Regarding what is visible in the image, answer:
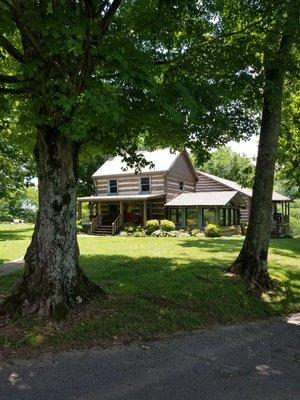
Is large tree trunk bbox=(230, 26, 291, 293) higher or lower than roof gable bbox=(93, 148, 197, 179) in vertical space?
lower

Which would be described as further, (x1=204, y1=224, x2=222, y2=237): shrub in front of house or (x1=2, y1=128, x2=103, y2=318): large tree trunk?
(x1=204, y1=224, x2=222, y2=237): shrub in front of house

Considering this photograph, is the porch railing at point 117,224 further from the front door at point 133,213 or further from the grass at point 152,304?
the grass at point 152,304

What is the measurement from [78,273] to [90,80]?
4.00 m

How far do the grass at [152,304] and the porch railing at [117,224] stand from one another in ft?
65.4

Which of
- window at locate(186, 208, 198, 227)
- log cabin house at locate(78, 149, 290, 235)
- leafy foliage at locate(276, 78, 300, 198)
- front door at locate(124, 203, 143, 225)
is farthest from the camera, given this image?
window at locate(186, 208, 198, 227)

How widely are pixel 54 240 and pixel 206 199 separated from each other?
29.8 meters

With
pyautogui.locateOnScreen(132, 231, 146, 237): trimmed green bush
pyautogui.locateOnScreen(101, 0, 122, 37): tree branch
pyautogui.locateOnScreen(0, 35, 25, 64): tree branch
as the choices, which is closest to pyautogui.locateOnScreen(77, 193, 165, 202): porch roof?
pyautogui.locateOnScreen(132, 231, 146, 237): trimmed green bush

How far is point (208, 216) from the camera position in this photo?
3925 centimetres

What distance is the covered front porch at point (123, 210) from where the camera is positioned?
36812 millimetres

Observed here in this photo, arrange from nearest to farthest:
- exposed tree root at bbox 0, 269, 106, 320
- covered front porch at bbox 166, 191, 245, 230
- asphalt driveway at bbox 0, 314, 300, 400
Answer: asphalt driveway at bbox 0, 314, 300, 400 → exposed tree root at bbox 0, 269, 106, 320 → covered front porch at bbox 166, 191, 245, 230

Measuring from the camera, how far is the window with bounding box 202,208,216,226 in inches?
1495

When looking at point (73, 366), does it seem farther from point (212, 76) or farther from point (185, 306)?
point (212, 76)

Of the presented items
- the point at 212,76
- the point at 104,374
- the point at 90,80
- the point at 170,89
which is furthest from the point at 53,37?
the point at 104,374

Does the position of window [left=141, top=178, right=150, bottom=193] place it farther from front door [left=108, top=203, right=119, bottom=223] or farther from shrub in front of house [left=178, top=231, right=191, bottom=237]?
shrub in front of house [left=178, top=231, right=191, bottom=237]
